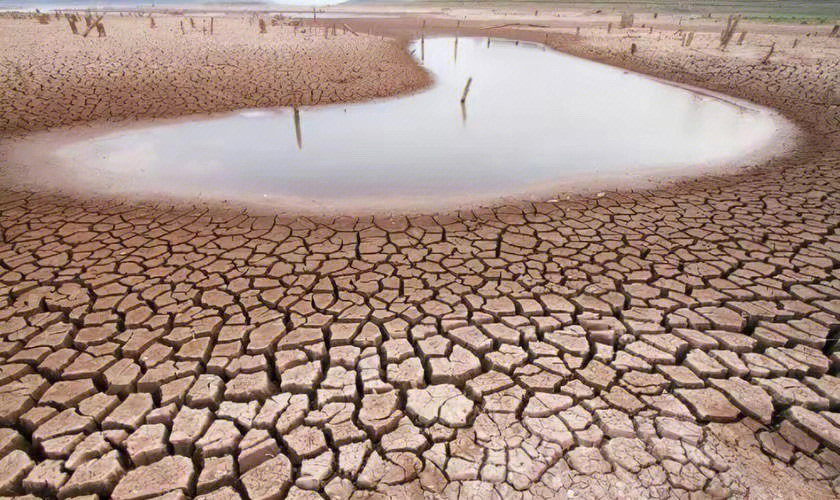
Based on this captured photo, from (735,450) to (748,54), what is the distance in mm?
18670

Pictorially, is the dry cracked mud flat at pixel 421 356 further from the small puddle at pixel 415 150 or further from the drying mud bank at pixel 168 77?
the drying mud bank at pixel 168 77

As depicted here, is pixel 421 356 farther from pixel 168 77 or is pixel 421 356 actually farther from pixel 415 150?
pixel 168 77

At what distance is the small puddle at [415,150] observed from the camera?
219 inches

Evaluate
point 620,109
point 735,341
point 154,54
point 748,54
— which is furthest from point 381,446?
point 748,54

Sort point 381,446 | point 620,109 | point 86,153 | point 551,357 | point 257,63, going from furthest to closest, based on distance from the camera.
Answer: point 257,63 < point 620,109 < point 86,153 < point 551,357 < point 381,446

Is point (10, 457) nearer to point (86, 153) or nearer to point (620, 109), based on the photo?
point (86, 153)

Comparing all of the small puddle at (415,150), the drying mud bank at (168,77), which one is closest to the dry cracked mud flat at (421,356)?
the small puddle at (415,150)

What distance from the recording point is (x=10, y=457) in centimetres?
204

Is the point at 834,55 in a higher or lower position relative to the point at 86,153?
higher

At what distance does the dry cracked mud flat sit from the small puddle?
3.31ft

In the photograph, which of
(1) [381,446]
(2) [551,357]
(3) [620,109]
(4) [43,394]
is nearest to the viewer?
(1) [381,446]

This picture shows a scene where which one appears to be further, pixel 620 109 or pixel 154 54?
pixel 154 54

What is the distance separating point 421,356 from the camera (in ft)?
8.88

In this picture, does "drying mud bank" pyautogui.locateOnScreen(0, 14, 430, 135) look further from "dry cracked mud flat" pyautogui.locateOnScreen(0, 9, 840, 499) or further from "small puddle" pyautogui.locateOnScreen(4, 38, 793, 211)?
"dry cracked mud flat" pyautogui.locateOnScreen(0, 9, 840, 499)
